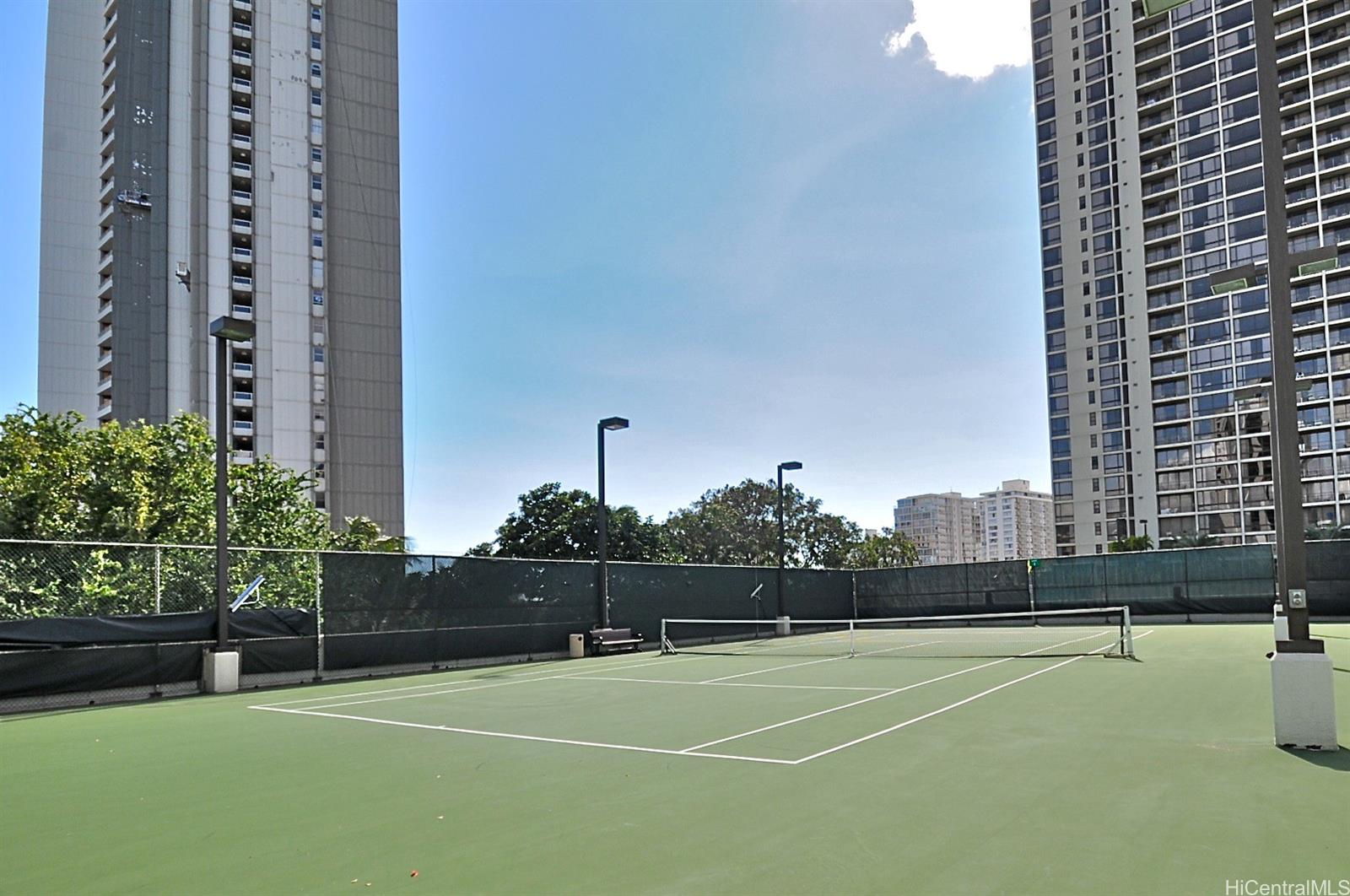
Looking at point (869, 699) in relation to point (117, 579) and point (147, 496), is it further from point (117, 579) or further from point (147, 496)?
point (147, 496)

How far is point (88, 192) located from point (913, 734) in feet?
295

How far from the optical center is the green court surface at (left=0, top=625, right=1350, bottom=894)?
5.23 meters

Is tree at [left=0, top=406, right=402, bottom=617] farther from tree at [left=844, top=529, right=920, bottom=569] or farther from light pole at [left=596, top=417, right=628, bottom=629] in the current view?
tree at [left=844, top=529, right=920, bottom=569]

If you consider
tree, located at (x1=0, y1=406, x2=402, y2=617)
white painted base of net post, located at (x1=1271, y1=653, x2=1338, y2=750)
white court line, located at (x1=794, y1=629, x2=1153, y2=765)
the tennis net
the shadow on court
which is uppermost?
tree, located at (x1=0, y1=406, x2=402, y2=617)

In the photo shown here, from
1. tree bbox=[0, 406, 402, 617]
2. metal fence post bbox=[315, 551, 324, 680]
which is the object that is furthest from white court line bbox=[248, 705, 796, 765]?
tree bbox=[0, 406, 402, 617]

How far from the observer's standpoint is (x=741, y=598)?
3200 centimetres

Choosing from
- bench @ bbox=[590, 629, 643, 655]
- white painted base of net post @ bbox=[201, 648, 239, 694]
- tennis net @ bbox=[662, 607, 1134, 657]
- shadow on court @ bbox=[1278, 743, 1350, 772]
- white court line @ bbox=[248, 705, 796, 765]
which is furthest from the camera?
bench @ bbox=[590, 629, 643, 655]

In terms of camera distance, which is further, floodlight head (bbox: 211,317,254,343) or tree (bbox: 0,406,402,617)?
tree (bbox: 0,406,402,617)

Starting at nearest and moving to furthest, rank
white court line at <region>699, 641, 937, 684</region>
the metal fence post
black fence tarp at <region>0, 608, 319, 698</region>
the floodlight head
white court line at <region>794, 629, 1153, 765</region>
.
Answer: white court line at <region>794, 629, 1153, 765</region> < black fence tarp at <region>0, 608, 319, 698</region> < the floodlight head < white court line at <region>699, 641, 937, 684</region> < the metal fence post

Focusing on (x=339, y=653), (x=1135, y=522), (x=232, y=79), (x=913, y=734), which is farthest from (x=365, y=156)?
(x=1135, y=522)

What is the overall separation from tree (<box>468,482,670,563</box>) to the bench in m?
30.5

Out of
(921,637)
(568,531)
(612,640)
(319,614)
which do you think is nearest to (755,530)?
(568,531)

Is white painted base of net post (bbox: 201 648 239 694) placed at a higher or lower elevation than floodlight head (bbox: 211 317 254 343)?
lower

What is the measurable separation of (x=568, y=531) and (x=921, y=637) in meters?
30.0
